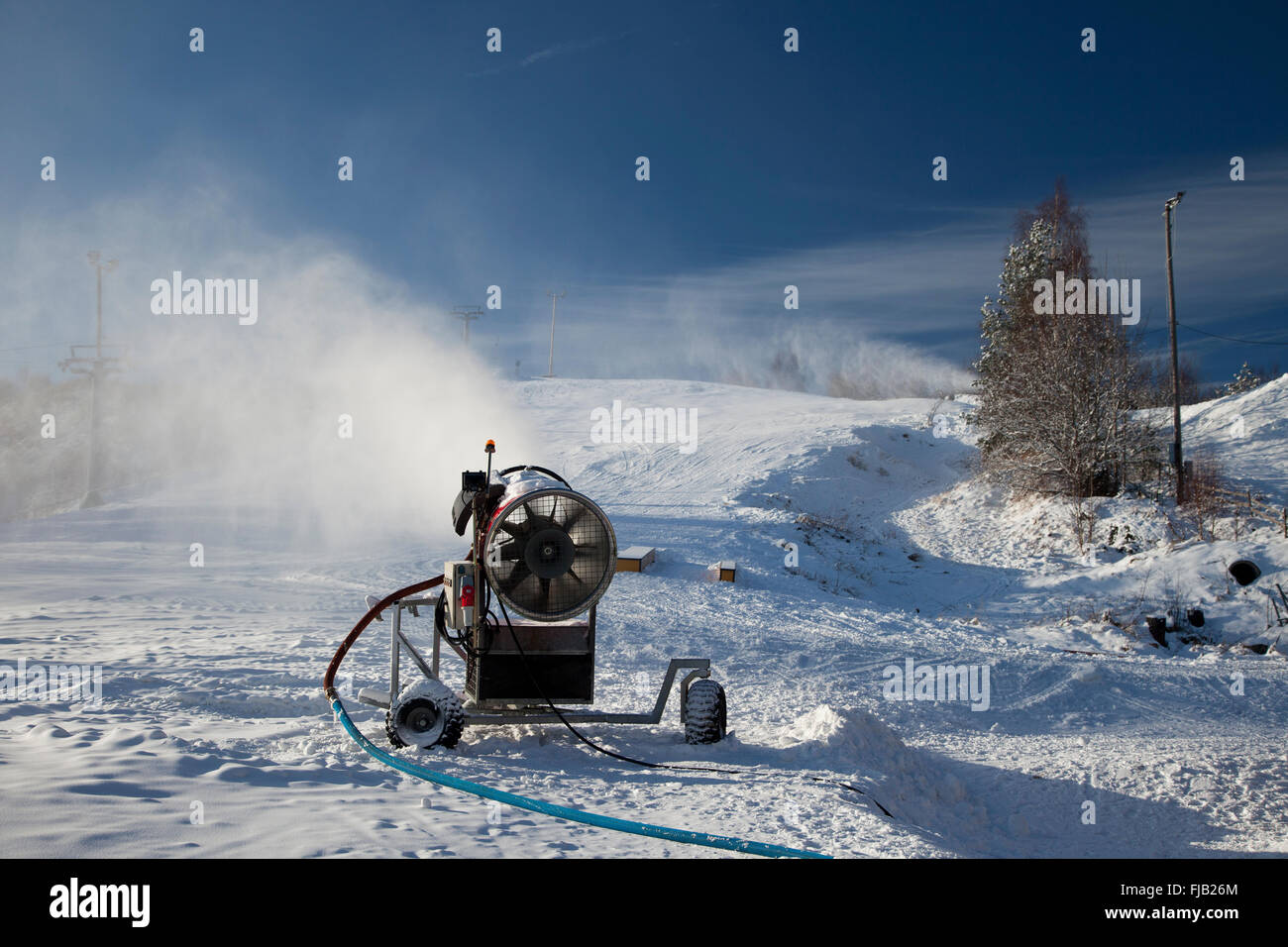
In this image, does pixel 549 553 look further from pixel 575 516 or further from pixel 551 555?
pixel 575 516

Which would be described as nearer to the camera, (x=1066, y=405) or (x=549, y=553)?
(x=549, y=553)

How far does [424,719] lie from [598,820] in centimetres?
242

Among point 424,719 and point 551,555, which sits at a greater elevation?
point 551,555

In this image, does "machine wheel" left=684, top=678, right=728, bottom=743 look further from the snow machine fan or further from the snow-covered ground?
the snow machine fan

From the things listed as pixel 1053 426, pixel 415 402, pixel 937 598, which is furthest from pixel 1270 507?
pixel 415 402

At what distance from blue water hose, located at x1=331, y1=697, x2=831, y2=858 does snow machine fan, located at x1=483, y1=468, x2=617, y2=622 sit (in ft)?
5.13

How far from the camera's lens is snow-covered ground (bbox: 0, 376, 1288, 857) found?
15.2ft

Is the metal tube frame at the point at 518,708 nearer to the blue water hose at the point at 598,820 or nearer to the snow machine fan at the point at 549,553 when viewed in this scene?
the snow machine fan at the point at 549,553

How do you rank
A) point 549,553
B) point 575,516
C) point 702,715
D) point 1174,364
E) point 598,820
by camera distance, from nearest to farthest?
1. point 598,820
2. point 549,553
3. point 575,516
4. point 702,715
5. point 1174,364

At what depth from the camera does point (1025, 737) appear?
897 cm

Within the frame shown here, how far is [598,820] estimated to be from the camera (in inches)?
180

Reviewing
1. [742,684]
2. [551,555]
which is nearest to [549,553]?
[551,555]
